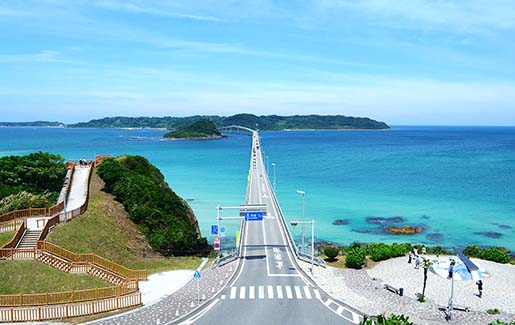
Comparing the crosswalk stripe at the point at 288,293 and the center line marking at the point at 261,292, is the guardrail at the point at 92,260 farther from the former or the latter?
the crosswalk stripe at the point at 288,293

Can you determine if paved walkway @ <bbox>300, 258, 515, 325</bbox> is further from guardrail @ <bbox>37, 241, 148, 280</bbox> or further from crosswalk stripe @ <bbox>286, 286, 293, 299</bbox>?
guardrail @ <bbox>37, 241, 148, 280</bbox>

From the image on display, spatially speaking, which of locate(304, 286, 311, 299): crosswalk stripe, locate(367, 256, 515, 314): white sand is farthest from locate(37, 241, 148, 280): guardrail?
locate(367, 256, 515, 314): white sand

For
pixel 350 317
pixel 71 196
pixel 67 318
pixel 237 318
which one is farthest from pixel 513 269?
pixel 71 196

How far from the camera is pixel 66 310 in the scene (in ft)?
73.2

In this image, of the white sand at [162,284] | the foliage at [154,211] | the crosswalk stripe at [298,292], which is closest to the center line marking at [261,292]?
the crosswalk stripe at [298,292]

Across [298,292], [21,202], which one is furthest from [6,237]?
[298,292]

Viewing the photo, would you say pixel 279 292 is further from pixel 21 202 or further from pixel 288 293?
pixel 21 202

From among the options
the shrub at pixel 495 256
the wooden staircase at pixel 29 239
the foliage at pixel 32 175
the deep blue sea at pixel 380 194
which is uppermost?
the foliage at pixel 32 175

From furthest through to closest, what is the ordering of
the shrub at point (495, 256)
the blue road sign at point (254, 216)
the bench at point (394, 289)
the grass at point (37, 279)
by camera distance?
1. the blue road sign at point (254, 216)
2. the shrub at point (495, 256)
3. the bench at point (394, 289)
4. the grass at point (37, 279)

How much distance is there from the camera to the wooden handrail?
74.9ft

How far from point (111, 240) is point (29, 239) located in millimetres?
6677

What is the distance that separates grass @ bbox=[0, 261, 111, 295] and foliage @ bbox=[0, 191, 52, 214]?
1090cm

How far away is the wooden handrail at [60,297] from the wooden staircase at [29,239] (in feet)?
18.0

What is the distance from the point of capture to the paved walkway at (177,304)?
73.4 ft
